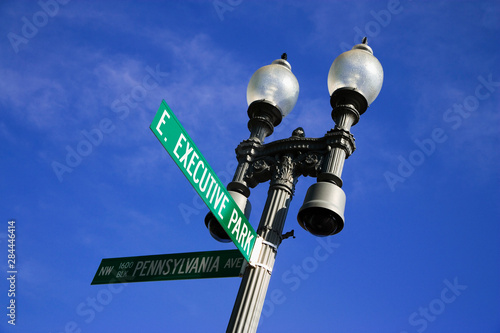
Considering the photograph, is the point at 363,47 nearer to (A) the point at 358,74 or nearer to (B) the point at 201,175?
(A) the point at 358,74

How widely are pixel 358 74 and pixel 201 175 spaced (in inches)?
109

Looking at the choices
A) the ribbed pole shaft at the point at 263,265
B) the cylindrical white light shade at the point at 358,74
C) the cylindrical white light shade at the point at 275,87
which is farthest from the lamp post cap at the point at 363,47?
the ribbed pole shaft at the point at 263,265

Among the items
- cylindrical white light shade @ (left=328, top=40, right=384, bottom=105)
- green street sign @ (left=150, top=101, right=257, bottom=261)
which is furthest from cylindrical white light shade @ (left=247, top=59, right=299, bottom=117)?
green street sign @ (left=150, top=101, right=257, bottom=261)

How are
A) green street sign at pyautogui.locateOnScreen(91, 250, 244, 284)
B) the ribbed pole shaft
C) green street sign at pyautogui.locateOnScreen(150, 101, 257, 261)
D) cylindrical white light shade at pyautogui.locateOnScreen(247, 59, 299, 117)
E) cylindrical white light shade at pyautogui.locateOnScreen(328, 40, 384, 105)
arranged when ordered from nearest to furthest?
1. green street sign at pyautogui.locateOnScreen(150, 101, 257, 261)
2. the ribbed pole shaft
3. green street sign at pyautogui.locateOnScreen(91, 250, 244, 284)
4. cylindrical white light shade at pyautogui.locateOnScreen(328, 40, 384, 105)
5. cylindrical white light shade at pyautogui.locateOnScreen(247, 59, 299, 117)

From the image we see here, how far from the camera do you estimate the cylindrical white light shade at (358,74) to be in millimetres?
6266

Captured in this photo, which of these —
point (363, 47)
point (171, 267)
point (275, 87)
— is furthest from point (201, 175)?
point (363, 47)

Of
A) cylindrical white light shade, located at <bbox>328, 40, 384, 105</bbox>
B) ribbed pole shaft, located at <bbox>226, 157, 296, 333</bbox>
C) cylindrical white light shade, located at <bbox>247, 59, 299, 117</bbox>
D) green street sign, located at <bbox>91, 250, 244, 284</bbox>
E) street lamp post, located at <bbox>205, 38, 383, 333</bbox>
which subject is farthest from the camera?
cylindrical white light shade, located at <bbox>247, 59, 299, 117</bbox>

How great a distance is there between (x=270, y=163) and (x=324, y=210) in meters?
1.06

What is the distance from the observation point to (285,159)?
588 centimetres

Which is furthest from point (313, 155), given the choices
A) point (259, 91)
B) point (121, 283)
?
point (121, 283)

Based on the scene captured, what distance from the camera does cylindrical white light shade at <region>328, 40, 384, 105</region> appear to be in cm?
627

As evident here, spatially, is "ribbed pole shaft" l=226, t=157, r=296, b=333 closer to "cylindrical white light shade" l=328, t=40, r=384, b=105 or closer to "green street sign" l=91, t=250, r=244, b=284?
"green street sign" l=91, t=250, r=244, b=284

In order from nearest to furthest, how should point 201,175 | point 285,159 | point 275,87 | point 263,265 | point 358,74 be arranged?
point 201,175 < point 263,265 < point 285,159 < point 358,74 < point 275,87

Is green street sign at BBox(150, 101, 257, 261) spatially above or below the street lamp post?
below
